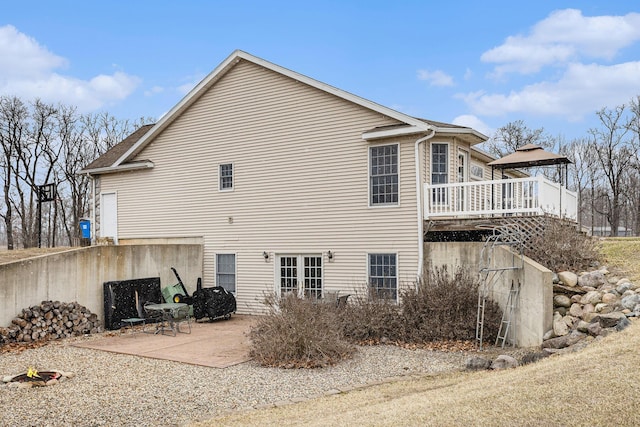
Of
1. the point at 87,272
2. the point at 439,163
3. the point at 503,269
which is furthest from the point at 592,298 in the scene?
the point at 87,272

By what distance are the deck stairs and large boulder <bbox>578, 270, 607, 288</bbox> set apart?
132 cm

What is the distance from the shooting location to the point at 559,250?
36.8ft

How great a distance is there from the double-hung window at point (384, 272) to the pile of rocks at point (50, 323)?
7080 millimetres

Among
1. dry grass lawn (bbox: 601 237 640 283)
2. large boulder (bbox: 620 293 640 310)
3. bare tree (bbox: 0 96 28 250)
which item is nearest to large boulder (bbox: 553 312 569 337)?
large boulder (bbox: 620 293 640 310)

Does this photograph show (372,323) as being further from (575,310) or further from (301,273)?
(301,273)

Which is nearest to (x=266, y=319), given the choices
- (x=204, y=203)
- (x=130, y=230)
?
(x=204, y=203)

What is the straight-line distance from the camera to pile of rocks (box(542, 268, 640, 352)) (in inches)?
333

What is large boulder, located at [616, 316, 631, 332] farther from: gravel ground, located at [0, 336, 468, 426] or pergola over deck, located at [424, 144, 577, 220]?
pergola over deck, located at [424, 144, 577, 220]

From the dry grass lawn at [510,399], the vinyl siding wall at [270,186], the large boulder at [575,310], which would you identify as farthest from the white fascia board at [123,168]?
the large boulder at [575,310]

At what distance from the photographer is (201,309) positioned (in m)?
14.0

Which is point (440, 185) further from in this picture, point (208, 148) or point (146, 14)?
point (146, 14)

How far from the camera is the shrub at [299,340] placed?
8906 millimetres

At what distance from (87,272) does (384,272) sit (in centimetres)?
753

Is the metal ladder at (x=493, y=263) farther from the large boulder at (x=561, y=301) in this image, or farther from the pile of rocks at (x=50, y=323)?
the pile of rocks at (x=50, y=323)
